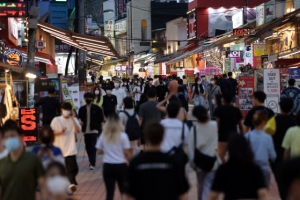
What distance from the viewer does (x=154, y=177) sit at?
6.11 m

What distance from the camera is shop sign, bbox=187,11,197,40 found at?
65619 mm

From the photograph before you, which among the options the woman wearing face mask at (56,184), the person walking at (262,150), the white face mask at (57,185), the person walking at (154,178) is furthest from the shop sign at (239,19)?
the white face mask at (57,185)

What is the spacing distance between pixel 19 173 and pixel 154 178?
1581mm

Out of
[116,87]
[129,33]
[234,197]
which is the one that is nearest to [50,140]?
[234,197]

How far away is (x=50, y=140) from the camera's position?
8234 millimetres

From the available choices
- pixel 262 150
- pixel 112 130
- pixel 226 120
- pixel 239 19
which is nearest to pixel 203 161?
pixel 262 150

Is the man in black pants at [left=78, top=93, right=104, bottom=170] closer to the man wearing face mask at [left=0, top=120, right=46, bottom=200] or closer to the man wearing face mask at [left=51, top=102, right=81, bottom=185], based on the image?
the man wearing face mask at [left=51, top=102, right=81, bottom=185]

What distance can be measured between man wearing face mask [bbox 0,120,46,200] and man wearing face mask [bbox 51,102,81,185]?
4.44 metres

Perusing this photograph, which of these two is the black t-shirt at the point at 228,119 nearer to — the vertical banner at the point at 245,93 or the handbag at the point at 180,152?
the handbag at the point at 180,152

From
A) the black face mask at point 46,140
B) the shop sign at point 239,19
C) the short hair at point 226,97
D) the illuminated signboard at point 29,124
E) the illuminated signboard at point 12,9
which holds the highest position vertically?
the shop sign at point 239,19

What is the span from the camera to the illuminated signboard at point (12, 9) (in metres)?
19.8

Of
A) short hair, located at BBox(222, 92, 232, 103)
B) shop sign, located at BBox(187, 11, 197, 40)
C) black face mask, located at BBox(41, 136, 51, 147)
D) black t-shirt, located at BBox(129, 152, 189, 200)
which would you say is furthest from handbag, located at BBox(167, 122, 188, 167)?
shop sign, located at BBox(187, 11, 197, 40)

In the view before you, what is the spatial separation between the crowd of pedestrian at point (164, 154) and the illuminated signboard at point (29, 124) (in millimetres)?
1542

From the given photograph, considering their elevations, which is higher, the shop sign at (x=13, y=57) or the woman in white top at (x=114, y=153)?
the shop sign at (x=13, y=57)
